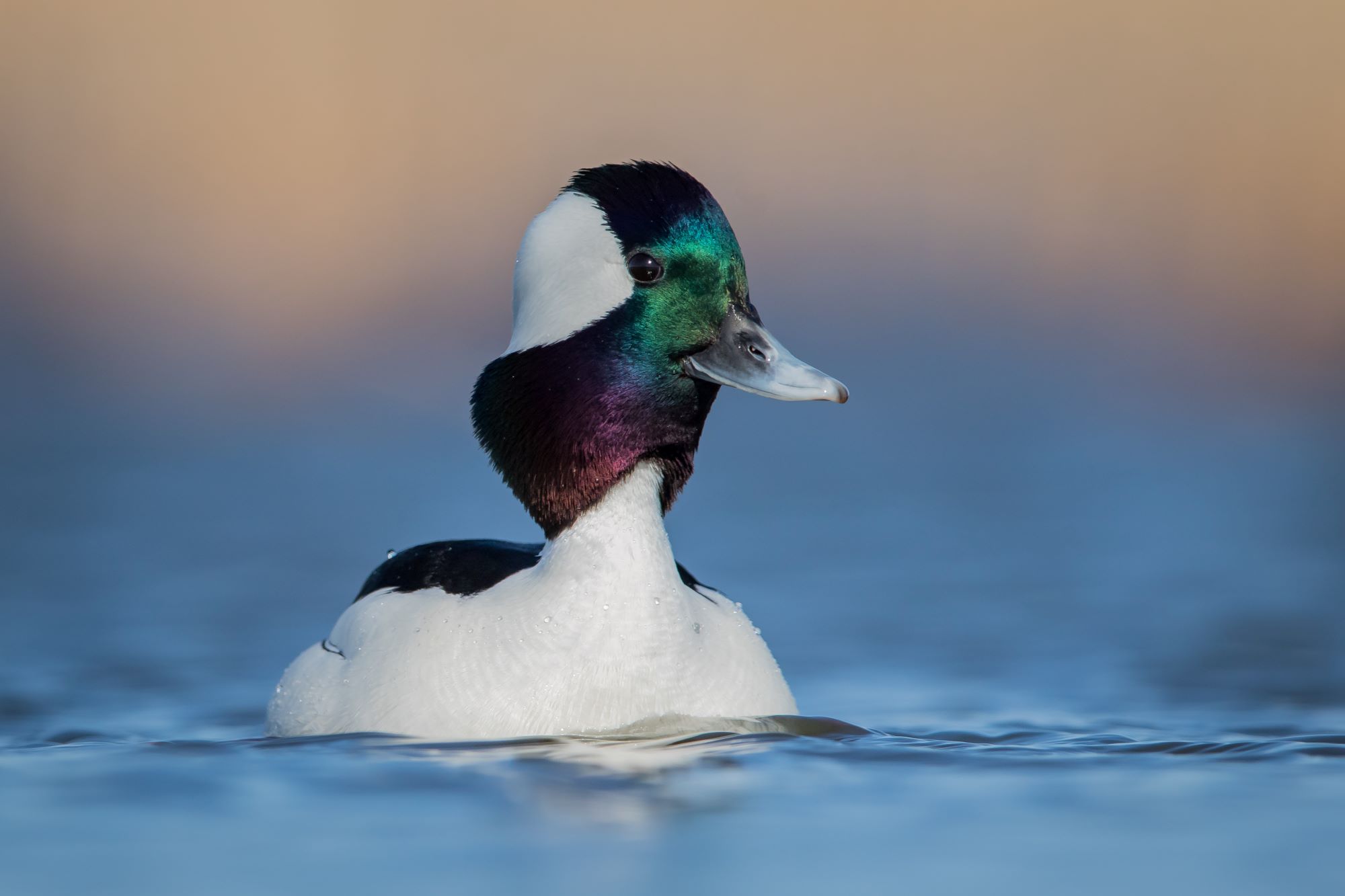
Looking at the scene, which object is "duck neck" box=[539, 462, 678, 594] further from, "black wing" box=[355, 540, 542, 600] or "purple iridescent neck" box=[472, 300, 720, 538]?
"black wing" box=[355, 540, 542, 600]

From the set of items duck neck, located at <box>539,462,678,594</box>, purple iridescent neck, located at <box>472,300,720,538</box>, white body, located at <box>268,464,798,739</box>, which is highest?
purple iridescent neck, located at <box>472,300,720,538</box>

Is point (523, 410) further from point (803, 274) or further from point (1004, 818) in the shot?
point (803, 274)

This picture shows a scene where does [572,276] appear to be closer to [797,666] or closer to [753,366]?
[753,366]

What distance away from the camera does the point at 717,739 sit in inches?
220

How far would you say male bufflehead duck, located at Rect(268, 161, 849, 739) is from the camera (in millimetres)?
5566

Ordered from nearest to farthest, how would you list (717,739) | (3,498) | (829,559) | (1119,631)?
(717,739)
(1119,631)
(829,559)
(3,498)

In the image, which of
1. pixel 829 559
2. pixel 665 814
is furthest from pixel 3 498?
pixel 665 814

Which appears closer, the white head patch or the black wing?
the white head patch

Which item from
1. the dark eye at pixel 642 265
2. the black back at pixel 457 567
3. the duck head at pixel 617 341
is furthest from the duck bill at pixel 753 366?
the black back at pixel 457 567

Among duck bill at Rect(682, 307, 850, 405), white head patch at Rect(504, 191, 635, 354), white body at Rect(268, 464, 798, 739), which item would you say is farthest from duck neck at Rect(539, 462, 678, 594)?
white head patch at Rect(504, 191, 635, 354)

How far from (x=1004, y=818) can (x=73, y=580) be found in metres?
6.87

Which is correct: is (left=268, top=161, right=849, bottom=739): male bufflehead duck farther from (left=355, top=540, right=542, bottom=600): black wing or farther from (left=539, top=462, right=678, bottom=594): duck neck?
(left=355, top=540, right=542, bottom=600): black wing

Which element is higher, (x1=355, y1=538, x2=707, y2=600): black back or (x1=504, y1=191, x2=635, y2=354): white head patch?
(x1=504, y1=191, x2=635, y2=354): white head patch

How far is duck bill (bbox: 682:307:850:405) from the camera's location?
18.7ft
